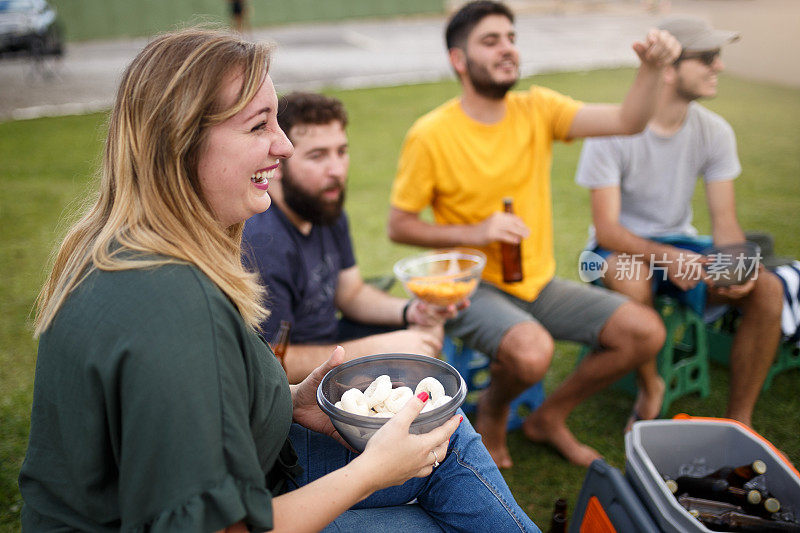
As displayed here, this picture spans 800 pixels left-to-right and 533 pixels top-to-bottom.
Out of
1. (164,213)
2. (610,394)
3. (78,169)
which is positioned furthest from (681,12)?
(78,169)

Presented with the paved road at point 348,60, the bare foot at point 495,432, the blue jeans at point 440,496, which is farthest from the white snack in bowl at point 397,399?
the paved road at point 348,60

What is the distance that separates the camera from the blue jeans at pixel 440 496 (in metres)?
1.46

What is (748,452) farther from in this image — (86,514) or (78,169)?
(78,169)

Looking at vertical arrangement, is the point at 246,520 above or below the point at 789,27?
below

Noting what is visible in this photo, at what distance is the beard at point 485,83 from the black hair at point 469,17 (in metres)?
0.12

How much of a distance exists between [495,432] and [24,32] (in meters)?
14.6

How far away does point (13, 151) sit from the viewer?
762cm

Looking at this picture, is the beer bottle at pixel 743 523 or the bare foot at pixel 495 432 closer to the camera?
the beer bottle at pixel 743 523

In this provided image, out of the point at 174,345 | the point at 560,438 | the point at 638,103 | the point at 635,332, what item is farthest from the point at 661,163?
the point at 174,345

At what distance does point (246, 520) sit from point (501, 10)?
2.36m

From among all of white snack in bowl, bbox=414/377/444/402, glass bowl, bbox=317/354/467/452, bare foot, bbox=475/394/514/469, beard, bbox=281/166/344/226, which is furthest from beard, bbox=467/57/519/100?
white snack in bowl, bbox=414/377/444/402

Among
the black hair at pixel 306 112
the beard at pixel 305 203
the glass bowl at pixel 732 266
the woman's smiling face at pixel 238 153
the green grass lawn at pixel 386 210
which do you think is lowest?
the green grass lawn at pixel 386 210

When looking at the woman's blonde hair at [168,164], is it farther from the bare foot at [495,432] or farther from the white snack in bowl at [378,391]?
the bare foot at [495,432]

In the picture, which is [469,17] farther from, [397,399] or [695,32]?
[397,399]
